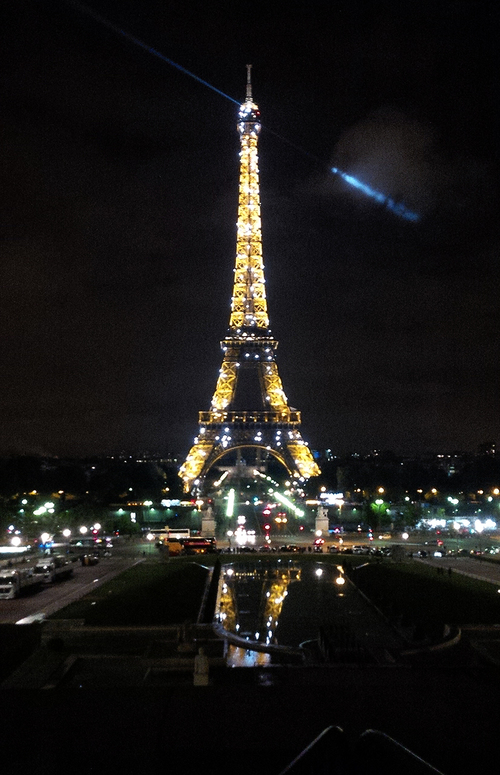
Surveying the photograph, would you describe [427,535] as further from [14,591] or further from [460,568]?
[14,591]

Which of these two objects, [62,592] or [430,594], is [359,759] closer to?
[430,594]

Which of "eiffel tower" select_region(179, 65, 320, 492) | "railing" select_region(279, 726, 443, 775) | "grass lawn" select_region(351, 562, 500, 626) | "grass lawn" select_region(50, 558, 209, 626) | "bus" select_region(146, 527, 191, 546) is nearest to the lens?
"railing" select_region(279, 726, 443, 775)

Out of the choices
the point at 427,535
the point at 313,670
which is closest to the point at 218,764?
the point at 313,670

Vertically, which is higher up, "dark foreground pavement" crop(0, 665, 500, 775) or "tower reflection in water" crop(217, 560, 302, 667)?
"tower reflection in water" crop(217, 560, 302, 667)

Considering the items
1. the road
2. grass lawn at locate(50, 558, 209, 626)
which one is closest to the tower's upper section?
the road

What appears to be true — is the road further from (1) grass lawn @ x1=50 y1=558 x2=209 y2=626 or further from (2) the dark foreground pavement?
(2) the dark foreground pavement
